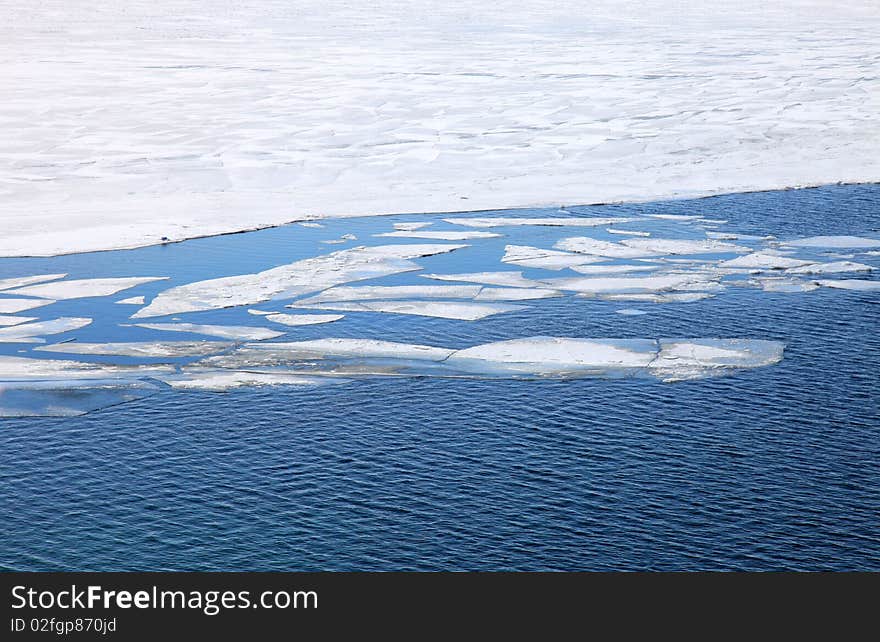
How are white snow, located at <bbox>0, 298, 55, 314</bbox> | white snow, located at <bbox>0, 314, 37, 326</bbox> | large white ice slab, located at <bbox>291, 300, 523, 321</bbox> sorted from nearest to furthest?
1. white snow, located at <bbox>0, 314, 37, 326</bbox>
2. large white ice slab, located at <bbox>291, 300, 523, 321</bbox>
3. white snow, located at <bbox>0, 298, 55, 314</bbox>

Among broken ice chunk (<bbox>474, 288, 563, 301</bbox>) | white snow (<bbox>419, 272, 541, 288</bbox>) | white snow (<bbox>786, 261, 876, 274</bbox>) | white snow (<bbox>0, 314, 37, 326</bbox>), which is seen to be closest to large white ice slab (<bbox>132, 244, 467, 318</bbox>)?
white snow (<bbox>419, 272, 541, 288</bbox>)

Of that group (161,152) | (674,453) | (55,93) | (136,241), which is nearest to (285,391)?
(674,453)

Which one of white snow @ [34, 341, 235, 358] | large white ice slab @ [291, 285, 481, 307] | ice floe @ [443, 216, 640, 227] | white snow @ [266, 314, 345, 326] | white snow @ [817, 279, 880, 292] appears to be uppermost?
ice floe @ [443, 216, 640, 227]

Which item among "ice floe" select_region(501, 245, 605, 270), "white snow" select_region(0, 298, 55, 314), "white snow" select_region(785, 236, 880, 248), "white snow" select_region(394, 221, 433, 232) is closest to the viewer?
"white snow" select_region(0, 298, 55, 314)

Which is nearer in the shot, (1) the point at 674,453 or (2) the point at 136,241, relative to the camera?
(1) the point at 674,453

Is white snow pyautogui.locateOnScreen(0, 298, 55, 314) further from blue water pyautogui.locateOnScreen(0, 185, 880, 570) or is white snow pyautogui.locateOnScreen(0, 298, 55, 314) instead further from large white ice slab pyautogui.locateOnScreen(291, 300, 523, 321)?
large white ice slab pyautogui.locateOnScreen(291, 300, 523, 321)

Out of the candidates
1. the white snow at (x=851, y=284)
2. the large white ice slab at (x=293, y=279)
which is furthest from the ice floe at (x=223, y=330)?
the white snow at (x=851, y=284)

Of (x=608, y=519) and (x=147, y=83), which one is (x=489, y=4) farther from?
(x=608, y=519)
